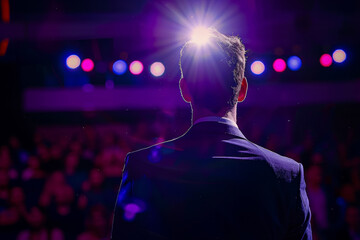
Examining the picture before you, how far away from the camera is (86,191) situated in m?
4.90

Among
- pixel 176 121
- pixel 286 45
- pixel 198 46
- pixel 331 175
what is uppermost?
pixel 286 45

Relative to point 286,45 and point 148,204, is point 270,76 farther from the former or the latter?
point 148,204

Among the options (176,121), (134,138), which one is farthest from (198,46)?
(176,121)

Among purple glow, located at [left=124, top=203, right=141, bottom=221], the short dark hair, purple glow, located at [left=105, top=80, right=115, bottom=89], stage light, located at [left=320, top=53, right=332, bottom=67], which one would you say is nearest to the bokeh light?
stage light, located at [left=320, top=53, right=332, bottom=67]

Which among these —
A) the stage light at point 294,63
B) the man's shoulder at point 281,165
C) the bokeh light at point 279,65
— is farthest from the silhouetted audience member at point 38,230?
the man's shoulder at point 281,165

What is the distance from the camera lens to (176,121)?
24.3 feet

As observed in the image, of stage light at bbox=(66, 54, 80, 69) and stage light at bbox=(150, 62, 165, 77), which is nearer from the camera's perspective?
stage light at bbox=(66, 54, 80, 69)

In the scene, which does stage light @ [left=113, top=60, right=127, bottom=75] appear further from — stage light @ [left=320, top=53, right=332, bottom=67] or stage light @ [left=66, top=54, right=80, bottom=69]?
stage light @ [left=320, top=53, right=332, bottom=67]

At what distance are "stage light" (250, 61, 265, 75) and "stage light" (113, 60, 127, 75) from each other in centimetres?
178

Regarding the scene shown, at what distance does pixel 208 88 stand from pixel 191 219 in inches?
10.5

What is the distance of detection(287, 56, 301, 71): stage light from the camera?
5.10 metres

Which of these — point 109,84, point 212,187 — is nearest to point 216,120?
point 212,187

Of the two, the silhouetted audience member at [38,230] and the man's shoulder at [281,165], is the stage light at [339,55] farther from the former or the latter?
the man's shoulder at [281,165]

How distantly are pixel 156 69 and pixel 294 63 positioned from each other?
6.09 ft
